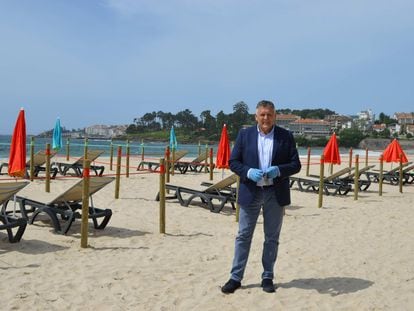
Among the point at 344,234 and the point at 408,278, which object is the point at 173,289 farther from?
the point at 344,234

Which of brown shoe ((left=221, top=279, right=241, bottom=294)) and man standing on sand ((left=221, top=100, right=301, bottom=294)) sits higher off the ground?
man standing on sand ((left=221, top=100, right=301, bottom=294))

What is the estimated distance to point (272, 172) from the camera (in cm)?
377

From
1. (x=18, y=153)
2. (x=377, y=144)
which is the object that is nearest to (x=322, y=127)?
(x=377, y=144)

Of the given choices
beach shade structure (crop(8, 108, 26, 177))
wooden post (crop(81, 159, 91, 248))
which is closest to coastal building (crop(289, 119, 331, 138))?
beach shade structure (crop(8, 108, 26, 177))

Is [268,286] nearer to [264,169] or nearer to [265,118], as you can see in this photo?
[264,169]

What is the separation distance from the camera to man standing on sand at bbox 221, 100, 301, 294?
→ 3908 mm

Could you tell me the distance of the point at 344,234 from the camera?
7.00 m

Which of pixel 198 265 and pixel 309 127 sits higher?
pixel 309 127

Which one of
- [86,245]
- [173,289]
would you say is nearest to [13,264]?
[86,245]

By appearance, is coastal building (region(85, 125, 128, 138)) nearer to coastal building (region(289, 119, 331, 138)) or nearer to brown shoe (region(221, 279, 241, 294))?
coastal building (region(289, 119, 331, 138))

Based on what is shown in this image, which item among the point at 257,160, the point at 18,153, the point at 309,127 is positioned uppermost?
the point at 309,127

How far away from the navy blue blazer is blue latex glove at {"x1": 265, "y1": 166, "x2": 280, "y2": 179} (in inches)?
2.6

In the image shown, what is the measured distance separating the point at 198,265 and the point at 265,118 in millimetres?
1929

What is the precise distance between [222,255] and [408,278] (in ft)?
6.51
